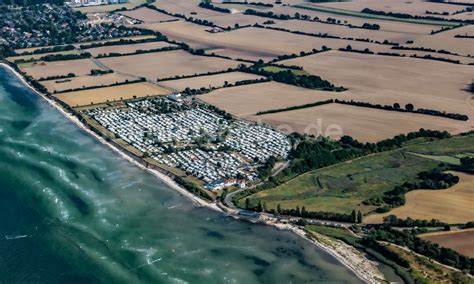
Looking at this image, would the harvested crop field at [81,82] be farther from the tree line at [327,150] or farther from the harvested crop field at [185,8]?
the harvested crop field at [185,8]

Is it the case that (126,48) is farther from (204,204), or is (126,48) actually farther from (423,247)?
(423,247)

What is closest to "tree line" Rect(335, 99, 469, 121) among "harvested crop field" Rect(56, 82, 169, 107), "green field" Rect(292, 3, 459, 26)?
"harvested crop field" Rect(56, 82, 169, 107)

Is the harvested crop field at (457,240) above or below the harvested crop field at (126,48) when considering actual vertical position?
above

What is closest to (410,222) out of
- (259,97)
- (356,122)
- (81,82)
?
(356,122)

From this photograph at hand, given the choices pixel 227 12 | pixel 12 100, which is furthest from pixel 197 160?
pixel 227 12

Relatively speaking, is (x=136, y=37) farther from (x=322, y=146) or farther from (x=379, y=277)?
(x=379, y=277)

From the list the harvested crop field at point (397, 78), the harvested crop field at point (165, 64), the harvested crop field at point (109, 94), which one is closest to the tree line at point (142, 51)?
the harvested crop field at point (165, 64)
